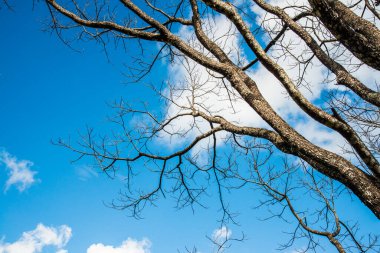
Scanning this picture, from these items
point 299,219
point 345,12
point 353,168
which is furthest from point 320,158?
point 299,219

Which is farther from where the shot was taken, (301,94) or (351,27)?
(301,94)

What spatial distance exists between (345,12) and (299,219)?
11.9 feet

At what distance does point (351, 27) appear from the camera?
234 cm

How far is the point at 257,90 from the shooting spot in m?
3.18

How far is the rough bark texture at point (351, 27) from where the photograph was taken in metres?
2.34

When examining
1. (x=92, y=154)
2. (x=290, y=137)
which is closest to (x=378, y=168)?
(x=290, y=137)

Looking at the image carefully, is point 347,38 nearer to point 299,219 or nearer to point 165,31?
point 165,31

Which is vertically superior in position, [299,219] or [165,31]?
[165,31]

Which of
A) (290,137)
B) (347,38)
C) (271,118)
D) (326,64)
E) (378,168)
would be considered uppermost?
(326,64)

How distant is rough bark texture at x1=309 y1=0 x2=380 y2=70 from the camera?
2340 mm

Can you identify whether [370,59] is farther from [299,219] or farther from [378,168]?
[299,219]

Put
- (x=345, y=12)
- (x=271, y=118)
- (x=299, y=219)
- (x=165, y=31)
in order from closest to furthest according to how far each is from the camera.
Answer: (x=345, y=12)
(x=271, y=118)
(x=165, y=31)
(x=299, y=219)

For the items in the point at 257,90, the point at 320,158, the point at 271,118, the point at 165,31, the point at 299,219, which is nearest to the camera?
the point at 320,158

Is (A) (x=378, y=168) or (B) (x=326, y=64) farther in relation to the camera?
(B) (x=326, y=64)
